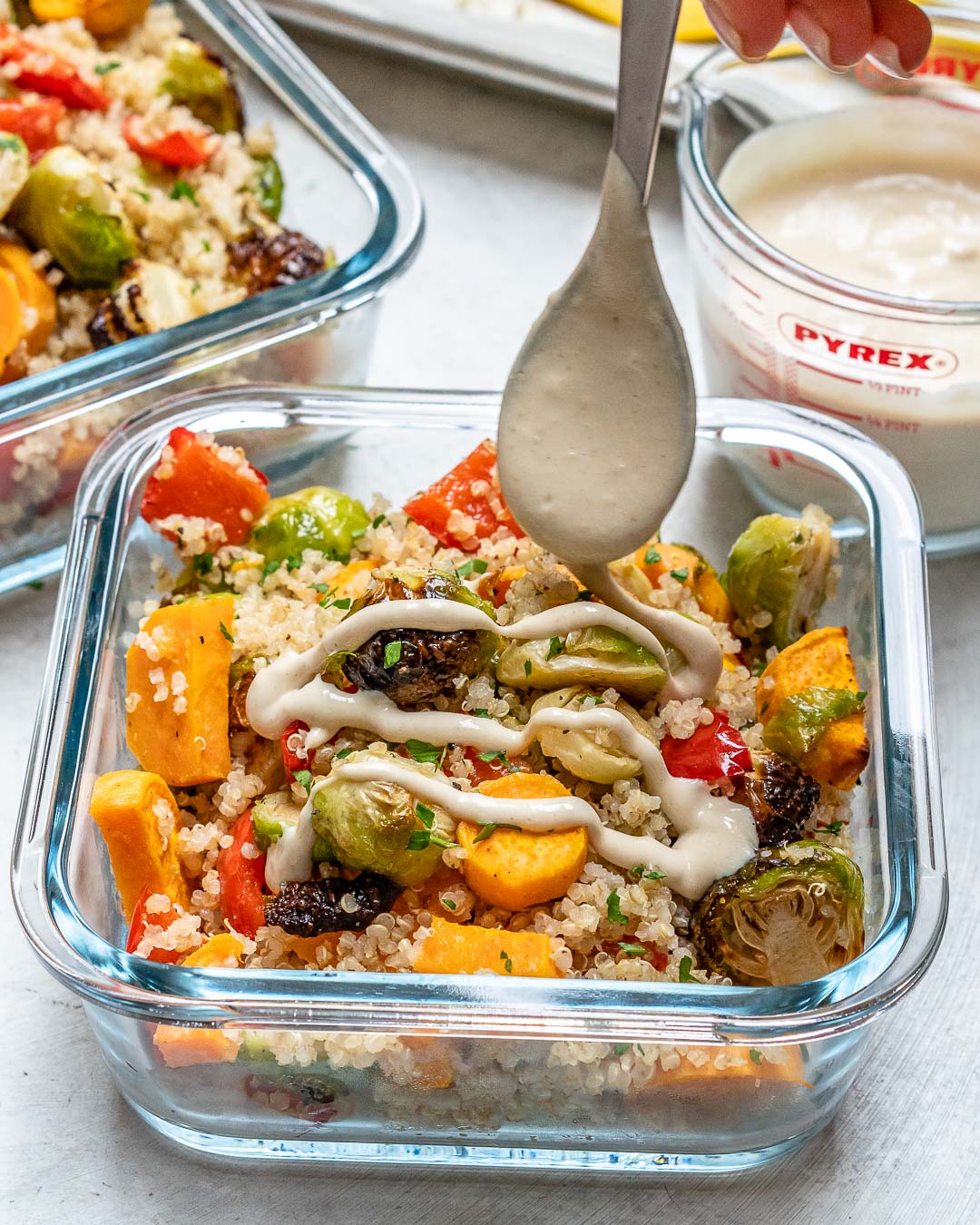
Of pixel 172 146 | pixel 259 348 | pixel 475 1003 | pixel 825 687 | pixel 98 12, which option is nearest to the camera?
pixel 475 1003

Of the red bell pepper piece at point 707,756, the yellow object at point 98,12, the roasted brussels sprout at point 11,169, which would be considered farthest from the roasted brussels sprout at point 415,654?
the yellow object at point 98,12

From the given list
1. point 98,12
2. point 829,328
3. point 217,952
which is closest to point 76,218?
point 98,12

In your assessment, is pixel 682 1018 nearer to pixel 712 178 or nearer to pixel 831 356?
pixel 831 356

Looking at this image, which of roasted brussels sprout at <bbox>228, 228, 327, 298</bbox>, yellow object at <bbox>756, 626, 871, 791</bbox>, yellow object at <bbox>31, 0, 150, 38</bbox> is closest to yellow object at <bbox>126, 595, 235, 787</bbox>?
yellow object at <bbox>756, 626, 871, 791</bbox>

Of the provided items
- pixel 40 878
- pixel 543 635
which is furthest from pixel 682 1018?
pixel 40 878

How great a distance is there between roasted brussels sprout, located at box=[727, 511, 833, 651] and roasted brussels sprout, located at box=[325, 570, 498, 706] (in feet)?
1.40

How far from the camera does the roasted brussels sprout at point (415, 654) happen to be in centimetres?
163

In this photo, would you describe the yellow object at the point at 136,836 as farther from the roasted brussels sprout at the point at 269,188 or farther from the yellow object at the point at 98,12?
the yellow object at the point at 98,12

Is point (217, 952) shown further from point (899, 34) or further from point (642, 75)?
point (899, 34)

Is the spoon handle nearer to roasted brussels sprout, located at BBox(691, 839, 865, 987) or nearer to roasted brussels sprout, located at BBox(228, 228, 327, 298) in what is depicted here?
roasted brussels sprout, located at BBox(691, 839, 865, 987)

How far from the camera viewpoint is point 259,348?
227cm

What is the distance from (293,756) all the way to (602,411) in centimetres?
54

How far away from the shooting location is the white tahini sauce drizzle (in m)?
1.59

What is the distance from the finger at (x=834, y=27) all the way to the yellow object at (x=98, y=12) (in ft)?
4.61
